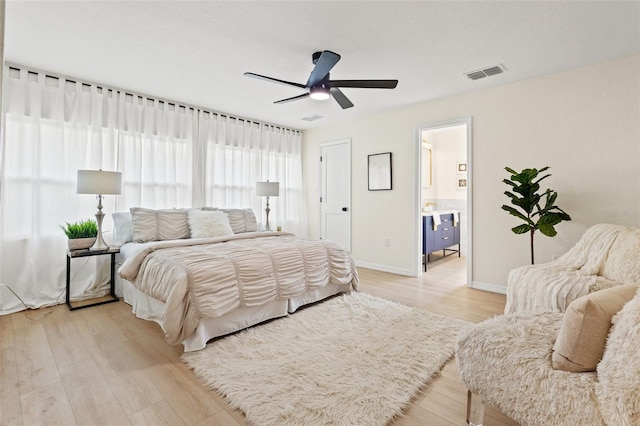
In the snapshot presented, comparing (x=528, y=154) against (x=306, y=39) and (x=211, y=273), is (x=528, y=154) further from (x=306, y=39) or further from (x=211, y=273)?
(x=211, y=273)

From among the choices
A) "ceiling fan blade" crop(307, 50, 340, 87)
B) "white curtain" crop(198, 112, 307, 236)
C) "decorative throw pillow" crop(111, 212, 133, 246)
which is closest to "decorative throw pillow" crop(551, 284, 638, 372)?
"ceiling fan blade" crop(307, 50, 340, 87)

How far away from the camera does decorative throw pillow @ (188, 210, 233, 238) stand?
148 inches

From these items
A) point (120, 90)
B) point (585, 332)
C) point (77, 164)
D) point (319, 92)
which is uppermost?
point (120, 90)

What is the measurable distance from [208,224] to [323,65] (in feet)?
7.42

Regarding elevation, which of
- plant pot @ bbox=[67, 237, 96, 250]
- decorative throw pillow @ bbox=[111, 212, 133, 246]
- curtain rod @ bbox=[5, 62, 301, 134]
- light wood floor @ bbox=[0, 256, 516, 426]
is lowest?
light wood floor @ bbox=[0, 256, 516, 426]

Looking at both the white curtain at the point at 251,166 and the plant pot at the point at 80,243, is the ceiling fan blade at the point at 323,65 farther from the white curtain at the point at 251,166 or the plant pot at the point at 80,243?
the plant pot at the point at 80,243

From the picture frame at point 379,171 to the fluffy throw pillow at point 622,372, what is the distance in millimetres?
3678

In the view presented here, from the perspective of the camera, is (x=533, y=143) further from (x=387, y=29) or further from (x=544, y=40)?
(x=387, y=29)

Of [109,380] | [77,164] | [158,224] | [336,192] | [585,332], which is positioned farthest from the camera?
[336,192]

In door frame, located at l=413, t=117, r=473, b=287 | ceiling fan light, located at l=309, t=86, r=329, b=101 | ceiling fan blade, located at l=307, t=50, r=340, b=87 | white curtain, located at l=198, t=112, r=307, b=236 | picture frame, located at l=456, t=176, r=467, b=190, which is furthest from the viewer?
picture frame, located at l=456, t=176, r=467, b=190

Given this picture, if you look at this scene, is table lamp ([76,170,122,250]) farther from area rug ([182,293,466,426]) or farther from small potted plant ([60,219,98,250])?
area rug ([182,293,466,426])

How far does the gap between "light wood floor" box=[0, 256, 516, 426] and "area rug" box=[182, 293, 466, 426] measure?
0.10 m

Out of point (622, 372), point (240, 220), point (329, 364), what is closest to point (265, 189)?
point (240, 220)

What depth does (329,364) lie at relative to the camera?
2.18 meters
